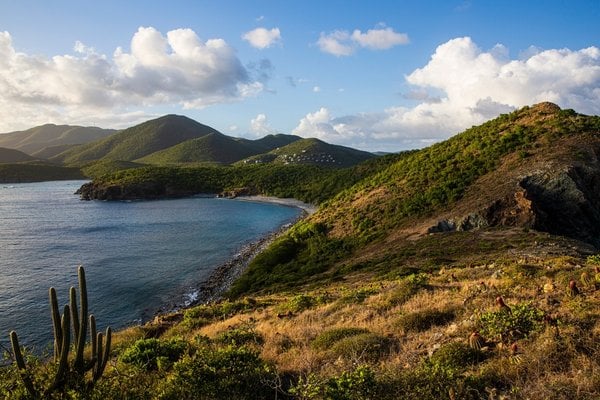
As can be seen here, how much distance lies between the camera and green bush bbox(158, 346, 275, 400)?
977cm

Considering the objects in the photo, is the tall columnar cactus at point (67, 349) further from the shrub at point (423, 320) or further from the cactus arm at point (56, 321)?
the shrub at point (423, 320)

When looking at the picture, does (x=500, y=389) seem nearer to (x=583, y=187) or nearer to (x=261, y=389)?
(x=261, y=389)

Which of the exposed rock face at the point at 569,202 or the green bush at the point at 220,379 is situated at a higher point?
the exposed rock face at the point at 569,202

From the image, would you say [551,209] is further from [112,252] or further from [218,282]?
[112,252]

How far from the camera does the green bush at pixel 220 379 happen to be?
9766mm

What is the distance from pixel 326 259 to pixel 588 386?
38469 mm

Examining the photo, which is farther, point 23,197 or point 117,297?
point 23,197

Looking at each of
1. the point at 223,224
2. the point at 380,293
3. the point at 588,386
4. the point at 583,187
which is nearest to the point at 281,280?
the point at 380,293

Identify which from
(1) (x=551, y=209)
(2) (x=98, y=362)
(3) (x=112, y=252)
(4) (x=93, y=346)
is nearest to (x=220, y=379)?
(2) (x=98, y=362)

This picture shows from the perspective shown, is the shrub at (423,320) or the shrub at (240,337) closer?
the shrub at (423,320)

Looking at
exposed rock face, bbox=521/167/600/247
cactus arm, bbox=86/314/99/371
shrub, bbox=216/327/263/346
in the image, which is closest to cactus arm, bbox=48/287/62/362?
cactus arm, bbox=86/314/99/371

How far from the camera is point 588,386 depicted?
26.7 ft

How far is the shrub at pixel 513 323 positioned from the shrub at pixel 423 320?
104 inches

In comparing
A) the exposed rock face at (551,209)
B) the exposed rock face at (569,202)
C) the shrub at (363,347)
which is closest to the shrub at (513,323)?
the shrub at (363,347)
